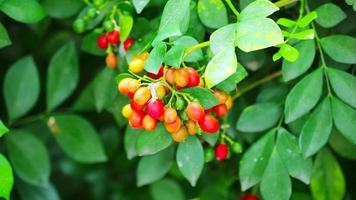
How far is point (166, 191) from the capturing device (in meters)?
1.46

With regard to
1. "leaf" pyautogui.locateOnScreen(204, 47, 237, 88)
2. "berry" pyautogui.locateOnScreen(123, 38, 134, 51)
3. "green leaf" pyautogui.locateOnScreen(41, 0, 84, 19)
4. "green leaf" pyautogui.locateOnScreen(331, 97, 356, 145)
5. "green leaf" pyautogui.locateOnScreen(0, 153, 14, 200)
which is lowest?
"green leaf" pyautogui.locateOnScreen(331, 97, 356, 145)

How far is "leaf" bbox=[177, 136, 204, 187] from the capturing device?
1106mm

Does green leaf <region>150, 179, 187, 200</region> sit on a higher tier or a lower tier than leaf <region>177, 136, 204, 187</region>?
lower

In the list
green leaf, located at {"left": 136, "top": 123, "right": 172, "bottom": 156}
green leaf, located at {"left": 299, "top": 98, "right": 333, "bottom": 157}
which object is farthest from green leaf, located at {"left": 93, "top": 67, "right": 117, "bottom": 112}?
green leaf, located at {"left": 299, "top": 98, "right": 333, "bottom": 157}

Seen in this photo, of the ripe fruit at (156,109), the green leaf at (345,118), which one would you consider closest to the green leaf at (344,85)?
the green leaf at (345,118)

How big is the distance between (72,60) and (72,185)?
0.60 metres

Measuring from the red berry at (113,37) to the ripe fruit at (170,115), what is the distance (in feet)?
0.89

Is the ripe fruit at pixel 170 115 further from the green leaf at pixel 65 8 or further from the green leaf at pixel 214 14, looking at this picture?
the green leaf at pixel 65 8

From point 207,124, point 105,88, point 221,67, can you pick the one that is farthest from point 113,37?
point 221,67

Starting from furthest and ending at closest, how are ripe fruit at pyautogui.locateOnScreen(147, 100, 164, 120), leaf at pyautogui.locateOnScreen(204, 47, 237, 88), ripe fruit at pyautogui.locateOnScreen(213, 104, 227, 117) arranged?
ripe fruit at pyautogui.locateOnScreen(213, 104, 227, 117) < ripe fruit at pyautogui.locateOnScreen(147, 100, 164, 120) < leaf at pyautogui.locateOnScreen(204, 47, 237, 88)

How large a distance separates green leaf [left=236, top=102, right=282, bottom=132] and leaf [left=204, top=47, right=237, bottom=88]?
403mm

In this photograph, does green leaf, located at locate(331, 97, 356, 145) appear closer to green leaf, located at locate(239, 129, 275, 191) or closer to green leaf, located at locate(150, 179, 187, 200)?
green leaf, located at locate(239, 129, 275, 191)

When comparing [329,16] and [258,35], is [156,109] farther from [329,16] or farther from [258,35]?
[329,16]

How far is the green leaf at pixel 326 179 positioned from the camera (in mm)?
1251
